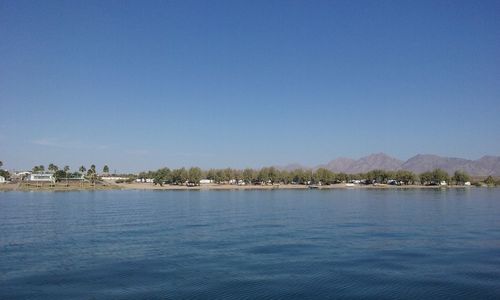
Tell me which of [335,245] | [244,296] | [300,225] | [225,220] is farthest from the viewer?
[225,220]

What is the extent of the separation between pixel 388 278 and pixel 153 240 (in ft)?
92.6

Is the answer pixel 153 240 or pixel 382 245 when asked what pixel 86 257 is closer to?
pixel 153 240

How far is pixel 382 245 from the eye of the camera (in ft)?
158

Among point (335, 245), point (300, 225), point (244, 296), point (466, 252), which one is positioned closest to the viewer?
point (244, 296)

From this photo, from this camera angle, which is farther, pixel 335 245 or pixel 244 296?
pixel 335 245

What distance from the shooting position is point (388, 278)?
33.8m

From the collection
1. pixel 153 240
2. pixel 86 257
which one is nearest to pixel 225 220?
pixel 153 240

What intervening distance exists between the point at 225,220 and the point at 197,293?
43.9m

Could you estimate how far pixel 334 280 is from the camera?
33.3 m

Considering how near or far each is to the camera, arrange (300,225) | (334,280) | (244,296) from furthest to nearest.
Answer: (300,225)
(334,280)
(244,296)

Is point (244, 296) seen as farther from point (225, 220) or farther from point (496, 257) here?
point (225, 220)

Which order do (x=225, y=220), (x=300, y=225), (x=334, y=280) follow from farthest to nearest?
1. (x=225, y=220)
2. (x=300, y=225)
3. (x=334, y=280)

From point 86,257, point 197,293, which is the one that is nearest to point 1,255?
point 86,257

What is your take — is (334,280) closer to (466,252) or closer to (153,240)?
(466,252)
